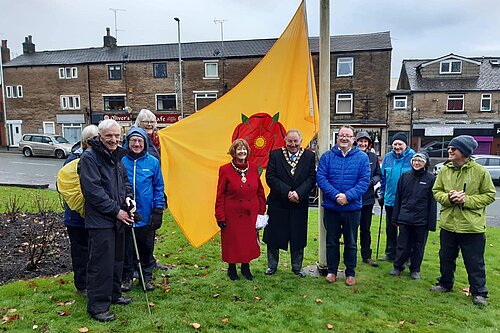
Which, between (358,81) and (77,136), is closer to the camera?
(358,81)

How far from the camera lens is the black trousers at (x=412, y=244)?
5.64 meters

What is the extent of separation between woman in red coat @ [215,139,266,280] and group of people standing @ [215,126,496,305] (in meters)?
0.01

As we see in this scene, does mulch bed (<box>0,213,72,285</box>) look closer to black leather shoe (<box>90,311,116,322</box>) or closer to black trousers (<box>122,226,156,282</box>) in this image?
black trousers (<box>122,226,156,282</box>)

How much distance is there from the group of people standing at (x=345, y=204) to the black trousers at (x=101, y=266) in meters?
1.54

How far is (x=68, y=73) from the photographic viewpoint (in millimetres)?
37188

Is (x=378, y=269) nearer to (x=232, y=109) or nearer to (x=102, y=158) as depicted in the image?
(x=232, y=109)

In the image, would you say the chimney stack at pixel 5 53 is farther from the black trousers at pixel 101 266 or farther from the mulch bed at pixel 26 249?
the black trousers at pixel 101 266

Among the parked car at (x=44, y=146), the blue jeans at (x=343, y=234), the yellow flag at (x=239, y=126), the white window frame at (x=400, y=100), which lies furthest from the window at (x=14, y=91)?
the blue jeans at (x=343, y=234)

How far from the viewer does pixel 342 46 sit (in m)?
33.2

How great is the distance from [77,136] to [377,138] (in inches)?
1092

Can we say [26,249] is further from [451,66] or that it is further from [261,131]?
[451,66]

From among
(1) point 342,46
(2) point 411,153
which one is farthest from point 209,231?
(1) point 342,46

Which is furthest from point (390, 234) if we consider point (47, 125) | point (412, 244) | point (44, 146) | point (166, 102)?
point (47, 125)

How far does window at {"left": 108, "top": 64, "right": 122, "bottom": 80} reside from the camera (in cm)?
3617
